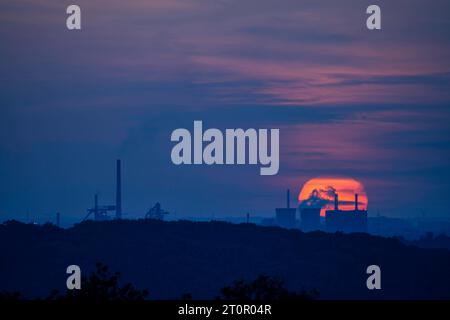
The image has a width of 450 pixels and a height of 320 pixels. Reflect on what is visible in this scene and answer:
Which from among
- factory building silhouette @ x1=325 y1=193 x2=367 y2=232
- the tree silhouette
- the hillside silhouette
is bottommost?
the hillside silhouette

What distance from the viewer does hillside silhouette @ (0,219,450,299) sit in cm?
9756

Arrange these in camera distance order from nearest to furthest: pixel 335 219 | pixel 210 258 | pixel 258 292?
pixel 258 292 < pixel 210 258 < pixel 335 219

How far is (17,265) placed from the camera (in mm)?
100625

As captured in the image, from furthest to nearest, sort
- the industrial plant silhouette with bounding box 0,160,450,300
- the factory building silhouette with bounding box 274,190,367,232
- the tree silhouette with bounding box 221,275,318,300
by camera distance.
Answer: the factory building silhouette with bounding box 274,190,367,232 < the industrial plant silhouette with bounding box 0,160,450,300 < the tree silhouette with bounding box 221,275,318,300

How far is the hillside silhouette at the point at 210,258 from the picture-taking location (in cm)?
9756

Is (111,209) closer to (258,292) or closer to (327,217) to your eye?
(327,217)

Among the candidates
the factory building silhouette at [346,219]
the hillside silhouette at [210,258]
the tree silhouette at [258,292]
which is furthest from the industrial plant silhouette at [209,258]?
the tree silhouette at [258,292]

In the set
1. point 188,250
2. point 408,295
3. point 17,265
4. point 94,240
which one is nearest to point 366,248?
point 408,295

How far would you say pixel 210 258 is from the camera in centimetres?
10544

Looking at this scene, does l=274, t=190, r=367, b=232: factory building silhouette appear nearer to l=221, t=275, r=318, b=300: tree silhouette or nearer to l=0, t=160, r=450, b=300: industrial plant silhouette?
l=0, t=160, r=450, b=300: industrial plant silhouette

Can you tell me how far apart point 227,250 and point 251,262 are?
3.93 meters

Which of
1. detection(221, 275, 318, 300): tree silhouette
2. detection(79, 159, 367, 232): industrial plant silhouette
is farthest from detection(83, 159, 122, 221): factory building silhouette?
detection(221, 275, 318, 300): tree silhouette

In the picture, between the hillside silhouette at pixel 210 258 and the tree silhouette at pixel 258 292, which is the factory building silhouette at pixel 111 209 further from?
the tree silhouette at pixel 258 292

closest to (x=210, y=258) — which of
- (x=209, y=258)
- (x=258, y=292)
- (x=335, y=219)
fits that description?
(x=209, y=258)
